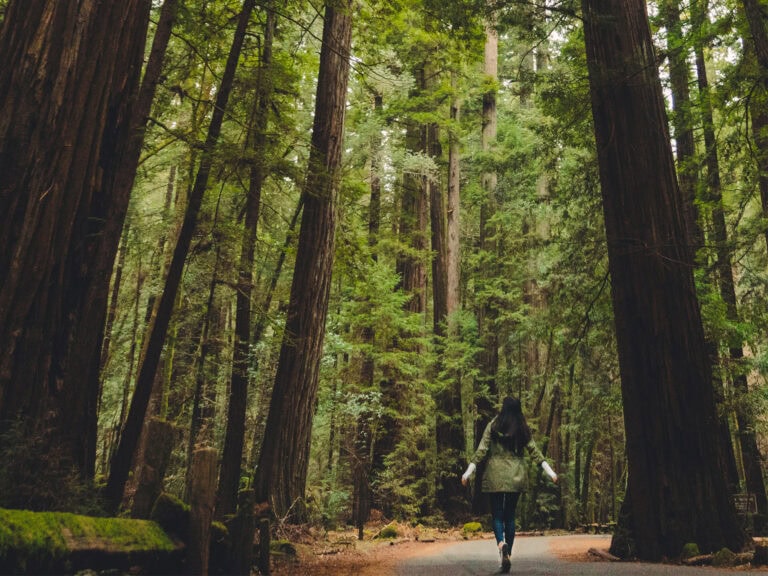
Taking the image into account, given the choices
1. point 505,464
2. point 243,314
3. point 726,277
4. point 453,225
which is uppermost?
point 453,225

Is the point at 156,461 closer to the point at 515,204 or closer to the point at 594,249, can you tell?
the point at 594,249

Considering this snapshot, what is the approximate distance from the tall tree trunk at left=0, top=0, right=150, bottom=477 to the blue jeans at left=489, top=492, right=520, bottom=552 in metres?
4.36

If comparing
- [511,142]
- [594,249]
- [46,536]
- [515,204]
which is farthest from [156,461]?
[511,142]

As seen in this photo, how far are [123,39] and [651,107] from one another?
7.34 m

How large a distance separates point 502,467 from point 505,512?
537mm

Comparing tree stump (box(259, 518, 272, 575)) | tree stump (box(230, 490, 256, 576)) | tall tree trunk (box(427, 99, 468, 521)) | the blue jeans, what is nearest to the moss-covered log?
tree stump (box(230, 490, 256, 576))

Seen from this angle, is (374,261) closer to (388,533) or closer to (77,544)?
(388,533)

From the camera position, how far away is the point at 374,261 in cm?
1834

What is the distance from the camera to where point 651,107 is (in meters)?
8.71

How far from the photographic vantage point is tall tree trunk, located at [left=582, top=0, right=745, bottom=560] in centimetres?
727

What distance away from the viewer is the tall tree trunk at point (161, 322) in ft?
18.7

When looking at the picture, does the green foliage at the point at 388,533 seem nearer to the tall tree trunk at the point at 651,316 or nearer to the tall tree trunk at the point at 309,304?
the tall tree trunk at the point at 309,304

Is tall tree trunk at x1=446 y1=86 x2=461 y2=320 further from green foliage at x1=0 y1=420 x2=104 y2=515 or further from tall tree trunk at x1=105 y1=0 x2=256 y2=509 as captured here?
green foliage at x1=0 y1=420 x2=104 y2=515

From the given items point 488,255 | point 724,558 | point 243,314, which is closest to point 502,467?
point 724,558
